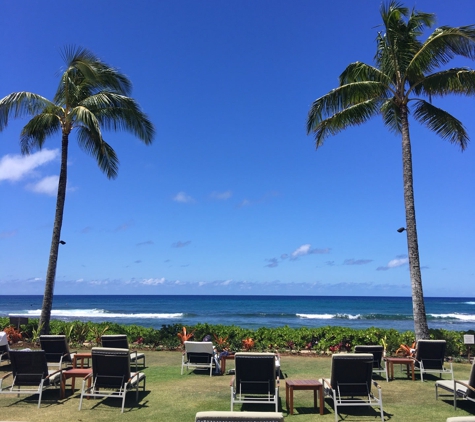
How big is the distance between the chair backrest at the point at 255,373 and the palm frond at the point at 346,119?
846 centimetres

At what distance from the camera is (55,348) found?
29.0ft

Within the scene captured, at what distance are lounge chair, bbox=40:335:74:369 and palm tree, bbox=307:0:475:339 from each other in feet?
27.2

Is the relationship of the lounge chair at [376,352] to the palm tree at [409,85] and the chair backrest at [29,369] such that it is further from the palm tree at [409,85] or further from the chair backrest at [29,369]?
the chair backrest at [29,369]

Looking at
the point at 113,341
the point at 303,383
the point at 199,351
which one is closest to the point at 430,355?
the point at 303,383

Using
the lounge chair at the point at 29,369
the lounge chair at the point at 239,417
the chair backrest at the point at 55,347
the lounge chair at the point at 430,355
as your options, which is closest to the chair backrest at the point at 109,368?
the lounge chair at the point at 29,369

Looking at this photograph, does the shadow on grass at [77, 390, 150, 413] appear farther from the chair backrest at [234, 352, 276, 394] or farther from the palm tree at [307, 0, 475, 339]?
the palm tree at [307, 0, 475, 339]

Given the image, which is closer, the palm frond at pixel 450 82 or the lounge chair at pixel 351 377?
the lounge chair at pixel 351 377

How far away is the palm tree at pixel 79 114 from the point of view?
12492 mm

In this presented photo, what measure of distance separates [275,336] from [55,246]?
7.09m

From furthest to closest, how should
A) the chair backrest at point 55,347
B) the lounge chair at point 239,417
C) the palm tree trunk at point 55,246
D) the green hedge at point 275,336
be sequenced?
the palm tree trunk at point 55,246, the green hedge at point 275,336, the chair backrest at point 55,347, the lounge chair at point 239,417

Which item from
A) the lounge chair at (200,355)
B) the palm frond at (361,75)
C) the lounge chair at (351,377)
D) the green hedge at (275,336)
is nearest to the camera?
the lounge chair at (351,377)

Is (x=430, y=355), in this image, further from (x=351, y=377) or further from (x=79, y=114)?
(x=79, y=114)

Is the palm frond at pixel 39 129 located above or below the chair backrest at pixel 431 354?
above

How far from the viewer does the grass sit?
19.9 ft
